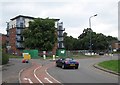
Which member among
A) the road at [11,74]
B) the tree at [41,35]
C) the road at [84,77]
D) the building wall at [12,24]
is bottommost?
the road at [11,74]

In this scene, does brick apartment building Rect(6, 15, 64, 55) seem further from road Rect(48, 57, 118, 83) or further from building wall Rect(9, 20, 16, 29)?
road Rect(48, 57, 118, 83)

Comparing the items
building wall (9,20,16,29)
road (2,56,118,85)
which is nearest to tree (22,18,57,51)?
building wall (9,20,16,29)

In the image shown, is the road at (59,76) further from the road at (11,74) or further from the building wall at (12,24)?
the building wall at (12,24)

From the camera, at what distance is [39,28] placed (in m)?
83.5

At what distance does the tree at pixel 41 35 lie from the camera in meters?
81.2

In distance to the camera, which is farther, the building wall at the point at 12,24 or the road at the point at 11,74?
the building wall at the point at 12,24

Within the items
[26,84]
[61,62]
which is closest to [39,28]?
[61,62]

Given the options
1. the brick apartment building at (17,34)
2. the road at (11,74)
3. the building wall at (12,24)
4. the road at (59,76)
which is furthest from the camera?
the building wall at (12,24)

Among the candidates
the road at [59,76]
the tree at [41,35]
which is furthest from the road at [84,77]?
the tree at [41,35]

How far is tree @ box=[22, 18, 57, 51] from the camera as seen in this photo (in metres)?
81.2

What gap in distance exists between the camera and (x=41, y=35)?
82125 mm

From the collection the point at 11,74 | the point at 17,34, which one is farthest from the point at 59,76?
the point at 17,34

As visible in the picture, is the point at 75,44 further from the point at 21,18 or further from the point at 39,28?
the point at 39,28

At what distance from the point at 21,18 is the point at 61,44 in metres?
20.0
